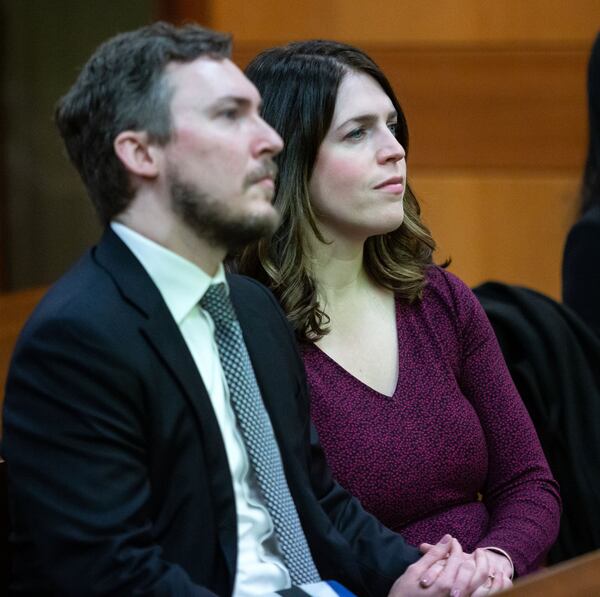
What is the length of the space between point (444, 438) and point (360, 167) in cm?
48

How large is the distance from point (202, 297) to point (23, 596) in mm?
460

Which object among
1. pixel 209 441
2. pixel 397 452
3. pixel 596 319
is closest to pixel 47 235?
pixel 596 319

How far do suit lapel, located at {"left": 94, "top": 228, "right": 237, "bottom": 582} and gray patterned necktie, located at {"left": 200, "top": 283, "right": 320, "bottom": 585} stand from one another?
60 mm

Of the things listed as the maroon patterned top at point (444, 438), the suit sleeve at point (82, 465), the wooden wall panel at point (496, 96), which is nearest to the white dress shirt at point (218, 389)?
the suit sleeve at point (82, 465)

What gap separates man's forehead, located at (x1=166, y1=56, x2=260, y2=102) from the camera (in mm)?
1745

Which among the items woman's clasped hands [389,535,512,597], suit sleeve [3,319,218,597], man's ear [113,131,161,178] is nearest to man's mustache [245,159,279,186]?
man's ear [113,131,161,178]

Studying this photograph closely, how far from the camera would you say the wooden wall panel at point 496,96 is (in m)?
4.40

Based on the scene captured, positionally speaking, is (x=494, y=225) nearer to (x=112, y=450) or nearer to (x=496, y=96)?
(x=496, y=96)

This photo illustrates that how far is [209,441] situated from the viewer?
1721 millimetres

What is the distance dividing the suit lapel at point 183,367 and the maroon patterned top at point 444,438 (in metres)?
0.48

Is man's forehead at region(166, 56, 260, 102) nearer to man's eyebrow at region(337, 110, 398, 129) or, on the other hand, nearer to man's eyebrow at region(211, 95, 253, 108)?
man's eyebrow at region(211, 95, 253, 108)

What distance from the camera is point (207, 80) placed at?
1.76 meters

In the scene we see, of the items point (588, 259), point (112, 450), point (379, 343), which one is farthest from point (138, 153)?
point (588, 259)

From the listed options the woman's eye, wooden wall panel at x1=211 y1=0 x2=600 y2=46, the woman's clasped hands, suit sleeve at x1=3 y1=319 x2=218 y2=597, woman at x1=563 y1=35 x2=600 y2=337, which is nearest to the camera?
suit sleeve at x1=3 y1=319 x2=218 y2=597
